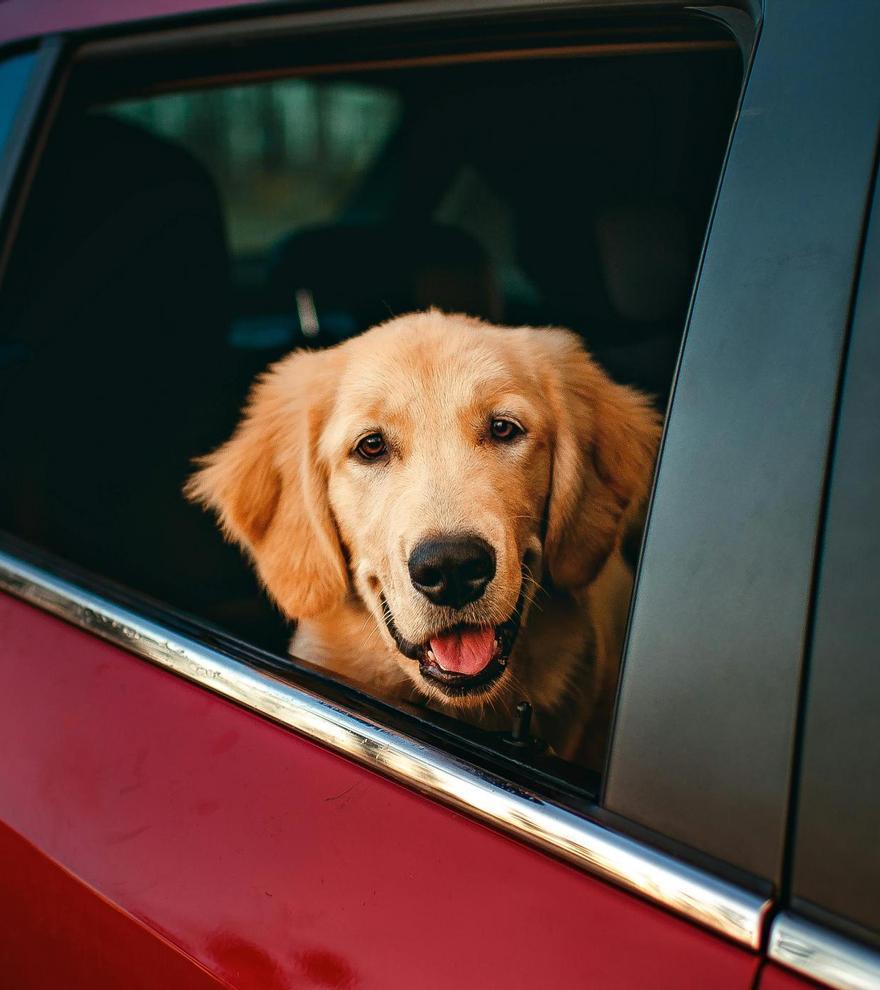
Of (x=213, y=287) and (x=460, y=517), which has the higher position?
(x=213, y=287)

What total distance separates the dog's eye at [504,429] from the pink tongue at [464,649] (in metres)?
0.30

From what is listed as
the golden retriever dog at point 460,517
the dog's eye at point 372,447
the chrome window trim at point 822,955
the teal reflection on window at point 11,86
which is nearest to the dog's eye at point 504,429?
the golden retriever dog at point 460,517

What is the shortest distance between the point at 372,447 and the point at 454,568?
0.31 meters

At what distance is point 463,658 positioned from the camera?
56.1 inches

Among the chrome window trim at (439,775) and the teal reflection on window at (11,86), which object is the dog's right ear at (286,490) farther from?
the teal reflection on window at (11,86)

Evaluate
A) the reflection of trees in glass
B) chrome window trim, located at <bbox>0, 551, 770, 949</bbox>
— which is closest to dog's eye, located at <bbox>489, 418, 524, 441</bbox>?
chrome window trim, located at <bbox>0, 551, 770, 949</bbox>

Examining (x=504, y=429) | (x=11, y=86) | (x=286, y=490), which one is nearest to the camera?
(x=504, y=429)

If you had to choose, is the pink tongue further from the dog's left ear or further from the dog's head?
the dog's left ear

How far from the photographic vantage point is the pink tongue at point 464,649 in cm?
142

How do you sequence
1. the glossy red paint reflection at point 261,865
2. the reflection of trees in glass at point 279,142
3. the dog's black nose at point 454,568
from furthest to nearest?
the reflection of trees in glass at point 279,142 < the dog's black nose at point 454,568 < the glossy red paint reflection at point 261,865

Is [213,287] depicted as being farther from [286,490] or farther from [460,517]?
[460,517]

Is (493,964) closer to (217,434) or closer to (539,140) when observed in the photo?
(217,434)

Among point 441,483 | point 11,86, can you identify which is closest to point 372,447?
point 441,483

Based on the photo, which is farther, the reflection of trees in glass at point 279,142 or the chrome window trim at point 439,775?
the reflection of trees in glass at point 279,142
